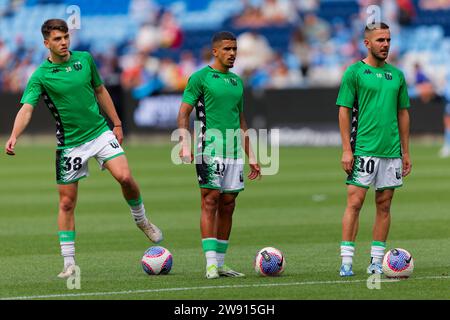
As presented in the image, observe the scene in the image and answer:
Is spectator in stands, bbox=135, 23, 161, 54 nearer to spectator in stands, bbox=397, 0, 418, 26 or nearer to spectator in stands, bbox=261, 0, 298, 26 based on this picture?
spectator in stands, bbox=261, 0, 298, 26

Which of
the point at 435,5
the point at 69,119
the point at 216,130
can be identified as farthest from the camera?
the point at 435,5

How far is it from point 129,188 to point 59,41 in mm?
1587

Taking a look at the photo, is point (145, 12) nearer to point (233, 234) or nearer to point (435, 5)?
point (435, 5)

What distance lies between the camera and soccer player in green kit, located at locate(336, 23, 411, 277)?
1055 centimetres

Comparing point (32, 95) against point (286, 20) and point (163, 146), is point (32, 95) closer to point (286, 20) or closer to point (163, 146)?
point (163, 146)

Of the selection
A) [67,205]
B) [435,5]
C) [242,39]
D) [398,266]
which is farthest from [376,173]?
[242,39]

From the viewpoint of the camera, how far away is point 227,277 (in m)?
10.8

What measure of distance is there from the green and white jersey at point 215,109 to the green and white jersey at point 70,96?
3.13 feet

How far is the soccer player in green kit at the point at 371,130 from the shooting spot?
10.5 metres

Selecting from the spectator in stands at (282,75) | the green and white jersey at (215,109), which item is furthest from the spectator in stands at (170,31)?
the green and white jersey at (215,109)

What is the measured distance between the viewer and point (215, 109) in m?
10.8

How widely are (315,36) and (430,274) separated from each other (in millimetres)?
28933

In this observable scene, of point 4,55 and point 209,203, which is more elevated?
point 4,55
